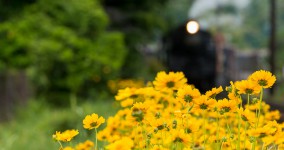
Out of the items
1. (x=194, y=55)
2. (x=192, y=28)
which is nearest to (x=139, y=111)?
(x=194, y=55)

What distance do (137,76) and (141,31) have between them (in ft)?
5.29

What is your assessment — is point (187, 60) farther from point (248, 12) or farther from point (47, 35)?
point (248, 12)

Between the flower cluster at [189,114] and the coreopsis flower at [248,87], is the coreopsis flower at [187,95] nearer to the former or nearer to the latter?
the flower cluster at [189,114]

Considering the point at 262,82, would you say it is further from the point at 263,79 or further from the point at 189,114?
the point at 189,114

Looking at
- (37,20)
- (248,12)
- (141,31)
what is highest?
(248,12)

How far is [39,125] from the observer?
1162cm

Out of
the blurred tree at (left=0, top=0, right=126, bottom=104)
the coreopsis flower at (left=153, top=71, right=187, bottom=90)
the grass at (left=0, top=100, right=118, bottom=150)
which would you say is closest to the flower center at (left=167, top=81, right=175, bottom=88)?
the coreopsis flower at (left=153, top=71, right=187, bottom=90)

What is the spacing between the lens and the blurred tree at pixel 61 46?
44.0 ft

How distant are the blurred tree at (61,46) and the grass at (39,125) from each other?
1046 mm

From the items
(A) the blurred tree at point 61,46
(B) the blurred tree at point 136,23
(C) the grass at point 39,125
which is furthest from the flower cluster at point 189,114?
(B) the blurred tree at point 136,23

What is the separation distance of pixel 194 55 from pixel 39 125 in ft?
34.2

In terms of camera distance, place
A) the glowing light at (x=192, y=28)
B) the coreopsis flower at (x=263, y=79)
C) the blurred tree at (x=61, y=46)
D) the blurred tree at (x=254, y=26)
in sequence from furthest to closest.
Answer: the blurred tree at (x=254, y=26) < the glowing light at (x=192, y=28) < the blurred tree at (x=61, y=46) < the coreopsis flower at (x=263, y=79)

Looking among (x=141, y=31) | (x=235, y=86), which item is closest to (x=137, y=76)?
(x=141, y=31)

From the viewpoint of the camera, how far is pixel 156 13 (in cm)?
2248
